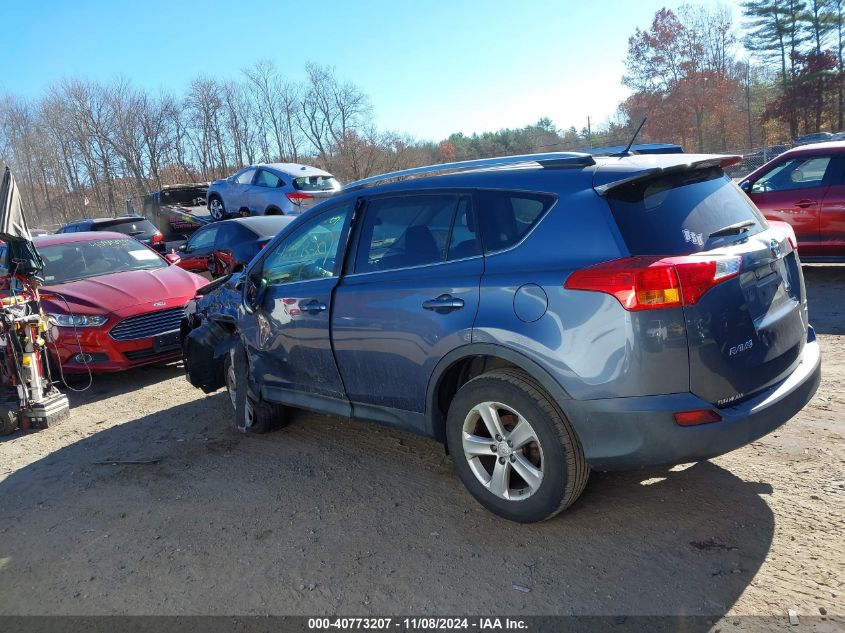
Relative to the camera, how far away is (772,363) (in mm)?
3207

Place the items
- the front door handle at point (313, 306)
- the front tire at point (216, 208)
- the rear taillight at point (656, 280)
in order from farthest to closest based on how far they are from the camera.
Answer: the front tire at point (216, 208) → the front door handle at point (313, 306) → the rear taillight at point (656, 280)

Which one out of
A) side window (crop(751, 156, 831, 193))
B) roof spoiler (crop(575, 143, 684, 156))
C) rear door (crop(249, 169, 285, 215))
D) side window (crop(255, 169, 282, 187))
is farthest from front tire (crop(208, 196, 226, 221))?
roof spoiler (crop(575, 143, 684, 156))

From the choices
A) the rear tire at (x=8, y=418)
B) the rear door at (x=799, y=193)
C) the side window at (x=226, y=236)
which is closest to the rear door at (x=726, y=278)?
the rear tire at (x=8, y=418)

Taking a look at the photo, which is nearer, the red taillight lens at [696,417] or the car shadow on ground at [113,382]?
the red taillight lens at [696,417]

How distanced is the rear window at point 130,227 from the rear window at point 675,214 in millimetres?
13752

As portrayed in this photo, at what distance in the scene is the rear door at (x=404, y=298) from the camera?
3537 mm

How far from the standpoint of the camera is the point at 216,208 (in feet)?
56.9

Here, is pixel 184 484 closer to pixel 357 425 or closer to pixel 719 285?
pixel 357 425

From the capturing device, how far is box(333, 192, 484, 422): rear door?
3.54 m

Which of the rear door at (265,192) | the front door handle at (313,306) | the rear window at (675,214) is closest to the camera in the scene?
the rear window at (675,214)

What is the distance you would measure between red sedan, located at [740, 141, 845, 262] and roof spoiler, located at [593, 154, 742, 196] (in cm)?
568

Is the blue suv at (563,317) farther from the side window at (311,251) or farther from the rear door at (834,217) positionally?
the rear door at (834,217)

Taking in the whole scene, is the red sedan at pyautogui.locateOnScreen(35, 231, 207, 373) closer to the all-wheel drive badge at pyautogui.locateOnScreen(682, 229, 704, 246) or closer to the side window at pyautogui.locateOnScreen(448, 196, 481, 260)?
the side window at pyautogui.locateOnScreen(448, 196, 481, 260)

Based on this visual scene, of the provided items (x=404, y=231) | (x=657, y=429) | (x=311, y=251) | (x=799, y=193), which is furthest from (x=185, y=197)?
(x=657, y=429)
